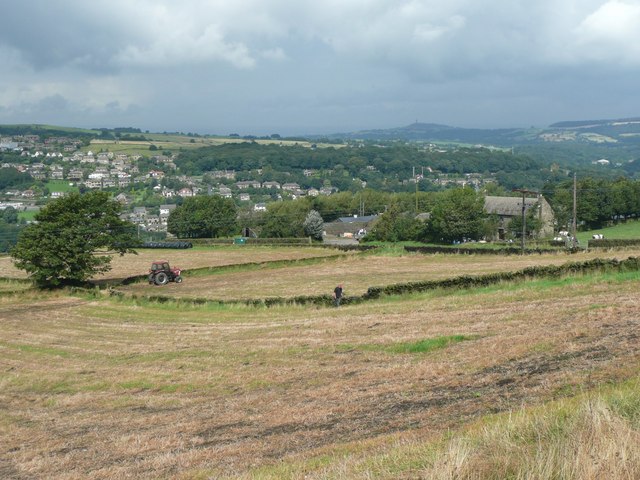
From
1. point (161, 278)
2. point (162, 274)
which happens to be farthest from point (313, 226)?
point (161, 278)

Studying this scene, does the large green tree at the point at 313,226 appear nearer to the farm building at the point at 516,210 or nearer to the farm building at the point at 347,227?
the farm building at the point at 347,227

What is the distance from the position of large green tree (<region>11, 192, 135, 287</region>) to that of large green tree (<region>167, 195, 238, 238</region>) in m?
51.5

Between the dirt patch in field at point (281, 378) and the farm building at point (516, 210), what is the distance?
231 feet

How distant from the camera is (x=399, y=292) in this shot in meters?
38.4

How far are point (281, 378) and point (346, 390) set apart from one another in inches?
142

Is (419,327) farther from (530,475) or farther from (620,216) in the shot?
(620,216)

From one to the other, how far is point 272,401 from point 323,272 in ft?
122

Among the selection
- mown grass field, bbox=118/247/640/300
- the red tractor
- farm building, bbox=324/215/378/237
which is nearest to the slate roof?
farm building, bbox=324/215/378/237

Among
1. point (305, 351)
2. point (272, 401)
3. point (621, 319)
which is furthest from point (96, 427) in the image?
point (621, 319)

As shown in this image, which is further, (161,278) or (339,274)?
(339,274)

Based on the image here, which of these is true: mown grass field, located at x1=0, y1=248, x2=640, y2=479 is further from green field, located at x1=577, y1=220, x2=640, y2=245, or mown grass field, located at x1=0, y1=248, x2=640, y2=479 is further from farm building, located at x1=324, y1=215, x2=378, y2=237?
farm building, located at x1=324, y1=215, x2=378, y2=237

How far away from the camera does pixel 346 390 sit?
17828 mm

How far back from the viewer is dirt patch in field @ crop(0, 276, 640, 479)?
1394 centimetres

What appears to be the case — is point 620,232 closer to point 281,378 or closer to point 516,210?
point 516,210
